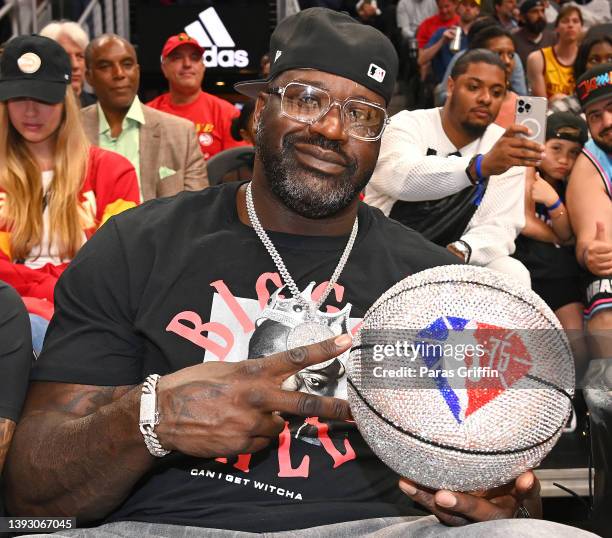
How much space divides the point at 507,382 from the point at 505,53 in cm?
560

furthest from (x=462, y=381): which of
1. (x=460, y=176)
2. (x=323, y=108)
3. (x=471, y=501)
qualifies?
(x=460, y=176)

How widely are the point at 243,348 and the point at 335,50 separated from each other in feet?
2.66

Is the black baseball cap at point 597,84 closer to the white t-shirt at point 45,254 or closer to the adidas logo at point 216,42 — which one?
the white t-shirt at point 45,254

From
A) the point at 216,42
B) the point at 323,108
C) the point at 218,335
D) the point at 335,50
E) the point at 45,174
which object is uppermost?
the point at 335,50

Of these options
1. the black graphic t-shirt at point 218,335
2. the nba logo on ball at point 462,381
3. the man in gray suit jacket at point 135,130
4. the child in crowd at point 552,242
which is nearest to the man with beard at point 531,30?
the child in crowd at point 552,242

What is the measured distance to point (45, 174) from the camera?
14.1 ft

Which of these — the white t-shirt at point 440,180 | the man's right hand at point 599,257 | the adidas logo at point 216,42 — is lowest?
the adidas logo at point 216,42

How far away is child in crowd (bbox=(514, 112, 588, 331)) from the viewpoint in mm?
4863

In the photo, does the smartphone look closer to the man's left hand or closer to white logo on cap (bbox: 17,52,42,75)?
white logo on cap (bbox: 17,52,42,75)

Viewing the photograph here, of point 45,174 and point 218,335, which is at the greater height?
point 218,335

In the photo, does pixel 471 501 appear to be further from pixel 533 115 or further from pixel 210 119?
pixel 210 119

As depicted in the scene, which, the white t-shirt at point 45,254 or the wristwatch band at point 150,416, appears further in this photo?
the white t-shirt at point 45,254

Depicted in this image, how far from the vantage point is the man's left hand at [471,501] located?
1781 mm

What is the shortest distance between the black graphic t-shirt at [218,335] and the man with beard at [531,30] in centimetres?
750
